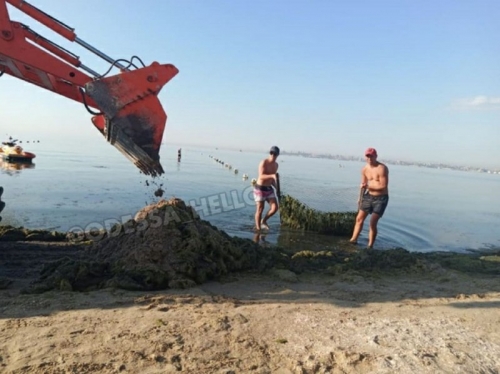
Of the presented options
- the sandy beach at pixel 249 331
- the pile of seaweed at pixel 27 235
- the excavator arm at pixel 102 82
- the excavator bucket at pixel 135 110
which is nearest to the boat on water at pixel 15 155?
the pile of seaweed at pixel 27 235

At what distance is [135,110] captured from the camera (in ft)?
17.3

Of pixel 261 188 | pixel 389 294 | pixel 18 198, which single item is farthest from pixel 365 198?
pixel 18 198

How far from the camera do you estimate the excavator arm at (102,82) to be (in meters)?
5.07

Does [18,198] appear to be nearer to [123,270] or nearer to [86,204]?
[86,204]

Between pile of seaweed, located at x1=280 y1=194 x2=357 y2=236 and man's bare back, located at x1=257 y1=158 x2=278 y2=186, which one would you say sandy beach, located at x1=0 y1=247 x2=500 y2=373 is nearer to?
man's bare back, located at x1=257 y1=158 x2=278 y2=186

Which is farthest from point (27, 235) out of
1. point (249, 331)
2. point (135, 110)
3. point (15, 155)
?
point (15, 155)

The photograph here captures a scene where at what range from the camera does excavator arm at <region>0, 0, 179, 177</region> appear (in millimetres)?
5066

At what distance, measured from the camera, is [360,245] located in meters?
9.67

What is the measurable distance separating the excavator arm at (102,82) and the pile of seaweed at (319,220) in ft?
21.3

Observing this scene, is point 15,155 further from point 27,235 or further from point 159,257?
point 159,257

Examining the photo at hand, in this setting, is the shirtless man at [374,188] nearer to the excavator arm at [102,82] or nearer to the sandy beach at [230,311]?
the sandy beach at [230,311]

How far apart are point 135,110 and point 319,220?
709 centimetres

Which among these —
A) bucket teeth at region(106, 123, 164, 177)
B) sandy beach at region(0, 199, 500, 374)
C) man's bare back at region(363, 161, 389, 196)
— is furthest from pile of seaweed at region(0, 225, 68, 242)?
man's bare back at region(363, 161, 389, 196)

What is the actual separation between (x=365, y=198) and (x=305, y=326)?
555 cm
